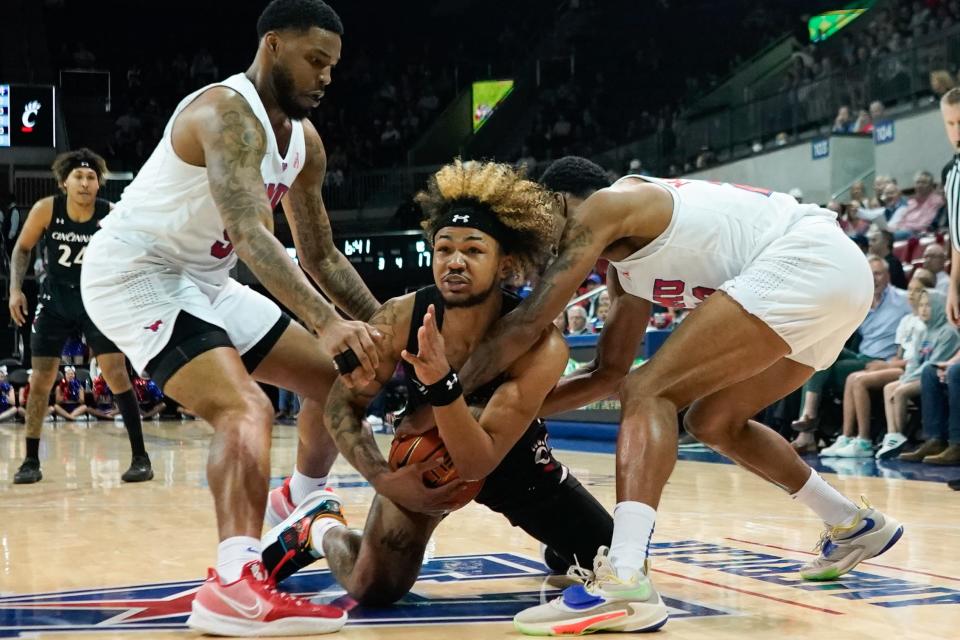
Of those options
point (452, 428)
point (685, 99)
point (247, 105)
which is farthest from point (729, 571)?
point (685, 99)

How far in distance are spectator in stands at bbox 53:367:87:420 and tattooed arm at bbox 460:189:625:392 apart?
1311 centimetres

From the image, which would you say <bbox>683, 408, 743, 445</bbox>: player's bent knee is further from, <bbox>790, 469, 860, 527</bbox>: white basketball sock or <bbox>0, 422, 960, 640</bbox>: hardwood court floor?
<bbox>0, 422, 960, 640</bbox>: hardwood court floor

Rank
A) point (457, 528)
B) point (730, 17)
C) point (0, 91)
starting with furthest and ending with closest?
point (730, 17), point (0, 91), point (457, 528)

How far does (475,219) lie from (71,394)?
1333cm

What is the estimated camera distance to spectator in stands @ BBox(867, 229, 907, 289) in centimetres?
845

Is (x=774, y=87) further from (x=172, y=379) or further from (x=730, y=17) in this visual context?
(x=172, y=379)

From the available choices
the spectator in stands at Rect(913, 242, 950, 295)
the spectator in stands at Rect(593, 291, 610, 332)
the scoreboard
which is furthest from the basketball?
the scoreboard

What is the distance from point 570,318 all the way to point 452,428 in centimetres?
860

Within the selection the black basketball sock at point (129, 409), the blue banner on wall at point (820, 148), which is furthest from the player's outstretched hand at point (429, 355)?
the blue banner on wall at point (820, 148)

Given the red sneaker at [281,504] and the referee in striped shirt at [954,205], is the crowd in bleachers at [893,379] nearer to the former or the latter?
the referee in striped shirt at [954,205]

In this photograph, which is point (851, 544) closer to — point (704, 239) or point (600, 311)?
point (704, 239)

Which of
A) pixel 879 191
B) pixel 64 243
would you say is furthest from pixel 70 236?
pixel 879 191

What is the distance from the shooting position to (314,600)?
3252 mm

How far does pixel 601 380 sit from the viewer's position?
3.53 meters
